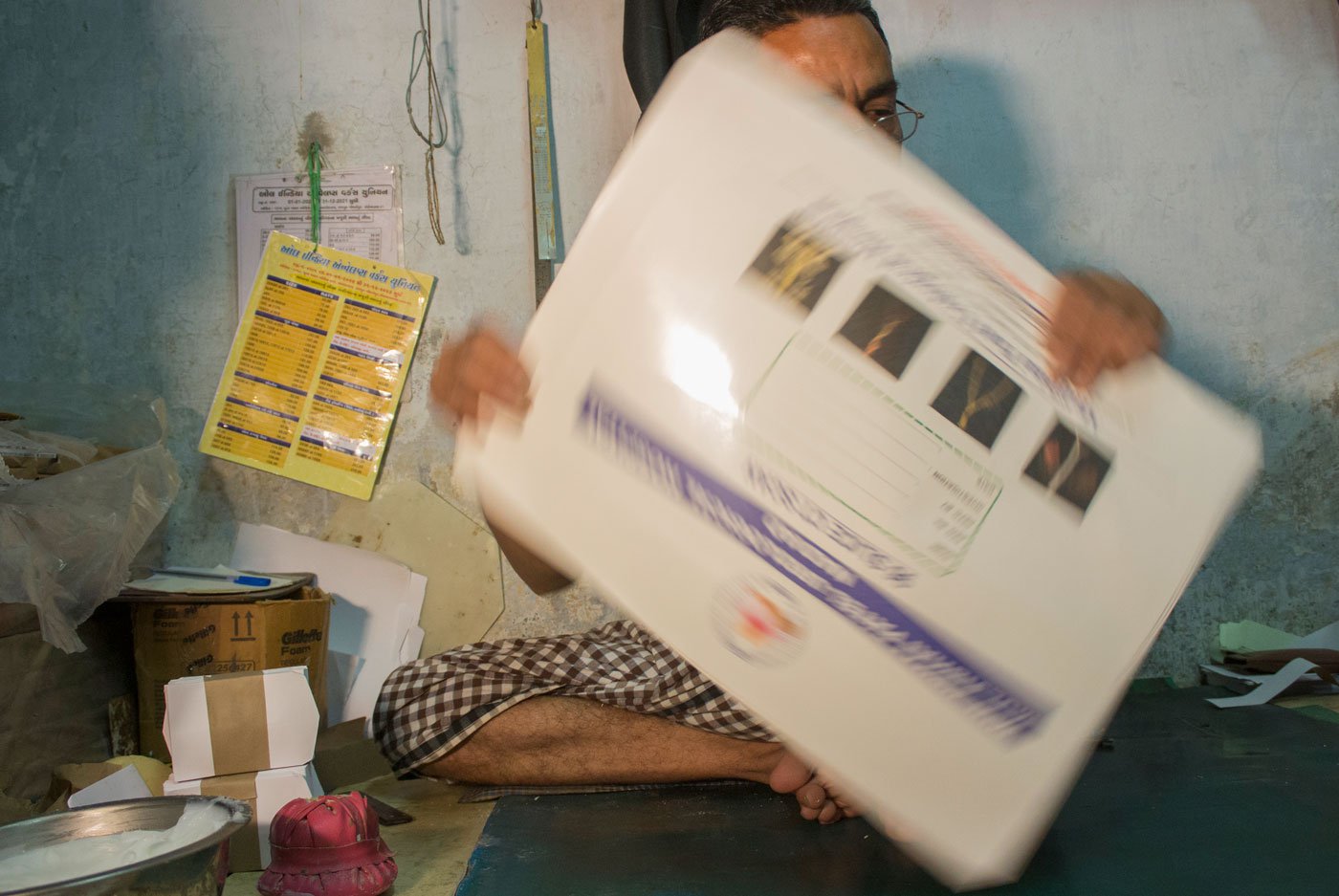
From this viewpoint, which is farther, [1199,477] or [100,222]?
[100,222]

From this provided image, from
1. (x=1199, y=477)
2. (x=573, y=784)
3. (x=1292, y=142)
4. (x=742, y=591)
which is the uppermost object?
(x=1292, y=142)

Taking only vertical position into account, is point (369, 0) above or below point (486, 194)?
above

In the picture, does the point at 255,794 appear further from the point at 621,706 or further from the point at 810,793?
the point at 810,793

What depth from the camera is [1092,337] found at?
76 centimetres

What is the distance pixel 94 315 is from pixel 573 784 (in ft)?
4.52

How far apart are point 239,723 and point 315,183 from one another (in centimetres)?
117

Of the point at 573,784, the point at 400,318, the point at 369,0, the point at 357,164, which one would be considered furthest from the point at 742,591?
the point at 369,0

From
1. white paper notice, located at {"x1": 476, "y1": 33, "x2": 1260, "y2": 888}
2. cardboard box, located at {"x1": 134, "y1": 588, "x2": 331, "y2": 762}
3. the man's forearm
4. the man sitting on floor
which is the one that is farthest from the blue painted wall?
cardboard box, located at {"x1": 134, "y1": 588, "x2": 331, "y2": 762}

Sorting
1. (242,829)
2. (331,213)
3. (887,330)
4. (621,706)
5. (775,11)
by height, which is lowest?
(242,829)

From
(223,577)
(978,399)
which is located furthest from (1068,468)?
(223,577)

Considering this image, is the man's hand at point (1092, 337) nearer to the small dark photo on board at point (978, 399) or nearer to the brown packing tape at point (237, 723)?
the small dark photo on board at point (978, 399)

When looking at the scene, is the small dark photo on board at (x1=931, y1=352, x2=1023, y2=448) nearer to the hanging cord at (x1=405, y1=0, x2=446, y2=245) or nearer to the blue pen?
the blue pen

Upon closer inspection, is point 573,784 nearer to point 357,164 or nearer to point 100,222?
point 357,164

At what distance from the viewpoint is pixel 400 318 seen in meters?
2.03
